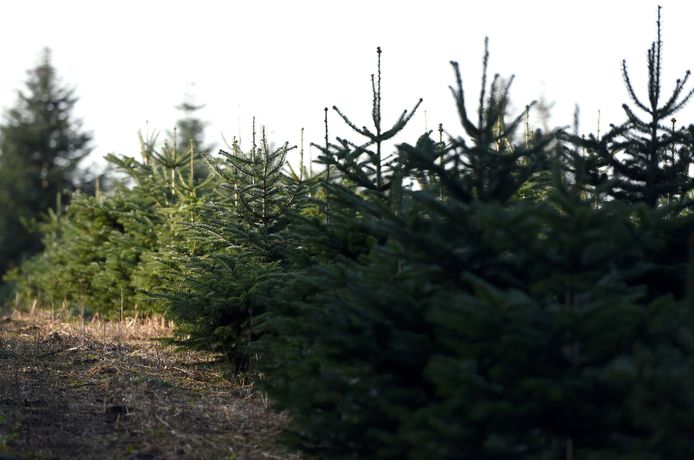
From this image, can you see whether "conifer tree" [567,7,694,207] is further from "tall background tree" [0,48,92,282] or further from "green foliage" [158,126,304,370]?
"tall background tree" [0,48,92,282]

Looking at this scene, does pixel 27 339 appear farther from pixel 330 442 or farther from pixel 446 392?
pixel 446 392

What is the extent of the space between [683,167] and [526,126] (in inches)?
179

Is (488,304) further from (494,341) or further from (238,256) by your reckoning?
(238,256)

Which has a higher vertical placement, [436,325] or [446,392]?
[436,325]

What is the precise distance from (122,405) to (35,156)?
95.6 feet

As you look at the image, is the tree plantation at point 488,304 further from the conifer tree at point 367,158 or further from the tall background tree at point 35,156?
the tall background tree at point 35,156

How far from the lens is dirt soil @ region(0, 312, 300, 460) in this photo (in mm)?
7270

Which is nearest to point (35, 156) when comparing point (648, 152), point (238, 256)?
point (238, 256)

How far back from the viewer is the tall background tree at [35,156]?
3438 centimetres

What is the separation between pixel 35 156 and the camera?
35062mm

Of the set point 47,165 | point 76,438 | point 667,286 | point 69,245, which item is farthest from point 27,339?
point 47,165

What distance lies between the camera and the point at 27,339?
41.2 feet

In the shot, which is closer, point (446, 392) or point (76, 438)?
point (446, 392)

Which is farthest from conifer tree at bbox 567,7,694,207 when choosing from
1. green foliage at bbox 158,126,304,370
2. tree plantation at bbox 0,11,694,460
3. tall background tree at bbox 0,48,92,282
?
tall background tree at bbox 0,48,92,282
